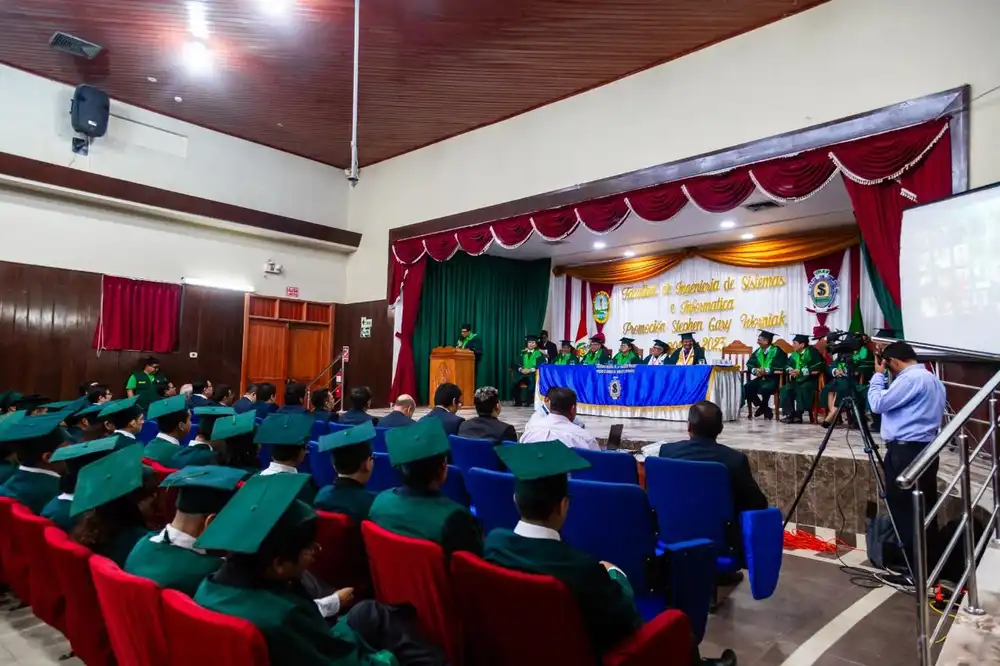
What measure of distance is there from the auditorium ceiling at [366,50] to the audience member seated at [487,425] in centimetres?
403

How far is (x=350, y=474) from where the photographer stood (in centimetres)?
226

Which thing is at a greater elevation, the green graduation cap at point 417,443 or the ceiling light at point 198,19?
the ceiling light at point 198,19

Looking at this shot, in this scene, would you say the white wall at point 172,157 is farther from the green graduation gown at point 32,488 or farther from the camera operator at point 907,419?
the camera operator at point 907,419

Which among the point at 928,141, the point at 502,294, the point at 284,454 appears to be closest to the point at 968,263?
the point at 928,141

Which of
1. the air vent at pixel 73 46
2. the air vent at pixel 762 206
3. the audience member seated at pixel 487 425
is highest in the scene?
the air vent at pixel 73 46

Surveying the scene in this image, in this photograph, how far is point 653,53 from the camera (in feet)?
21.7

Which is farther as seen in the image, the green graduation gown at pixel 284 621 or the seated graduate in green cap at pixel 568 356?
the seated graduate in green cap at pixel 568 356

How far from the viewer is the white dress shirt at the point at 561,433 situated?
3.19m

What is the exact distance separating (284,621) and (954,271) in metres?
4.79

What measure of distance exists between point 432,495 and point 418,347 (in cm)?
848

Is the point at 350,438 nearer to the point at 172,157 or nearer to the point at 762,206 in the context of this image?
the point at 762,206

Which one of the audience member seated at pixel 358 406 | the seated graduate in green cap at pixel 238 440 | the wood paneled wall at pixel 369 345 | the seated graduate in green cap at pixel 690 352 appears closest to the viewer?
the seated graduate in green cap at pixel 238 440

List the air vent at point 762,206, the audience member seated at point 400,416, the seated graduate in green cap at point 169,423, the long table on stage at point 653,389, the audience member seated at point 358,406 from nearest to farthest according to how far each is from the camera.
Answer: the seated graduate in green cap at point 169,423 < the audience member seated at point 400,416 < the audience member seated at point 358,406 < the long table on stage at point 653,389 < the air vent at point 762,206

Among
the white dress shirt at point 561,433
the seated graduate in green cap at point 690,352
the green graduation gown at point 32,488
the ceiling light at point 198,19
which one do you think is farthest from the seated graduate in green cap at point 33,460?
the seated graduate in green cap at point 690,352
